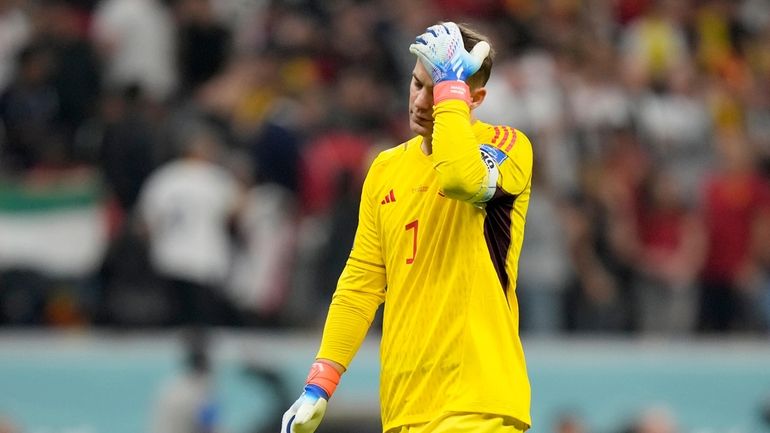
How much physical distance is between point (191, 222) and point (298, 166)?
1.13m

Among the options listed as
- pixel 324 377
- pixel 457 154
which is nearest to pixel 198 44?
pixel 324 377

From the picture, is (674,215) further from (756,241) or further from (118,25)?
(118,25)

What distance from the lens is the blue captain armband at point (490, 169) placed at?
583cm

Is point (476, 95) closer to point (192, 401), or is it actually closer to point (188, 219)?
point (192, 401)

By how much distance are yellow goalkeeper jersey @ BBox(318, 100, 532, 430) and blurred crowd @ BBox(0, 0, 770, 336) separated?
7032 millimetres

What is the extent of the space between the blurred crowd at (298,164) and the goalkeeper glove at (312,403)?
6846mm

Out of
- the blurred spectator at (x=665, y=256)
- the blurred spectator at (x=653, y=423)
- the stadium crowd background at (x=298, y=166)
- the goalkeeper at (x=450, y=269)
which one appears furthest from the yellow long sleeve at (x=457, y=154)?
the blurred spectator at (x=665, y=256)

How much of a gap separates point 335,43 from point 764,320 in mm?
4431

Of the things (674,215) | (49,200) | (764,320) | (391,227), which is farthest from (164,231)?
(391,227)

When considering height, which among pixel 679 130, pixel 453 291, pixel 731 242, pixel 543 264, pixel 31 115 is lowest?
pixel 453 291

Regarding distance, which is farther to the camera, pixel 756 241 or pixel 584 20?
pixel 584 20

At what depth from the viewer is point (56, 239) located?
1380 cm

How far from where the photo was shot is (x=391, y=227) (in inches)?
245

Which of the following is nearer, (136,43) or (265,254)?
(265,254)
